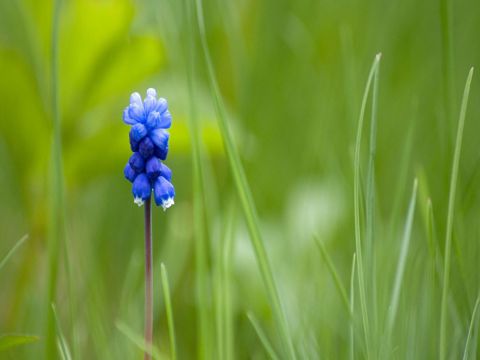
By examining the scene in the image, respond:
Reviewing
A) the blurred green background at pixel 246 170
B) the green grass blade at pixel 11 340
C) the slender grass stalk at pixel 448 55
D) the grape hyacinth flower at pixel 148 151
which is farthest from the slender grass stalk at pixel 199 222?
the slender grass stalk at pixel 448 55

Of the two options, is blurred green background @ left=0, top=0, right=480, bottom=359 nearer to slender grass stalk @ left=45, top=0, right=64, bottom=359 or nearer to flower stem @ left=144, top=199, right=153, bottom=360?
slender grass stalk @ left=45, top=0, right=64, bottom=359

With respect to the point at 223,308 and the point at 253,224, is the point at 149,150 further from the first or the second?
the point at 223,308

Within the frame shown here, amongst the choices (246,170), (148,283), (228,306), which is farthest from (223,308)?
(246,170)

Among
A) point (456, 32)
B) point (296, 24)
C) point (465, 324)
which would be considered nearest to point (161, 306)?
point (465, 324)

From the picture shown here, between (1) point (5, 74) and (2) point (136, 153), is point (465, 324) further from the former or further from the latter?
(1) point (5, 74)

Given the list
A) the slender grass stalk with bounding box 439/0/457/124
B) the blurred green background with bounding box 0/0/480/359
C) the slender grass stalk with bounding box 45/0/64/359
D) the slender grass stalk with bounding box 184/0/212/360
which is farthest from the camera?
the slender grass stalk with bounding box 439/0/457/124

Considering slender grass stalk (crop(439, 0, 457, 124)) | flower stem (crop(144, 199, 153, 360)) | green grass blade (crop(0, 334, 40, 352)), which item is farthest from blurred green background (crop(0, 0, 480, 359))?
flower stem (crop(144, 199, 153, 360))
